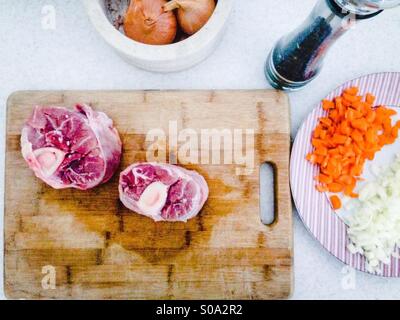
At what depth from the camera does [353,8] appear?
31.8 inches

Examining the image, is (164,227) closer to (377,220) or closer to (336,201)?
(336,201)

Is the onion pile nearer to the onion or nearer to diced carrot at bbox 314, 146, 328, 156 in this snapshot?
the onion

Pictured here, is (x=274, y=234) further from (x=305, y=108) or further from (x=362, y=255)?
(x=305, y=108)

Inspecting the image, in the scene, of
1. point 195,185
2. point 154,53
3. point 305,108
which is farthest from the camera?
point 305,108

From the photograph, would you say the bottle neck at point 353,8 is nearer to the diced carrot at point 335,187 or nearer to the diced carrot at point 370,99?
the diced carrot at point 370,99

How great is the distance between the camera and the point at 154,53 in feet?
3.24

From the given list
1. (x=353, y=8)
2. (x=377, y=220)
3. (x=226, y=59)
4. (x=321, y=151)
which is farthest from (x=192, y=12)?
(x=377, y=220)

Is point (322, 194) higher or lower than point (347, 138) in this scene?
lower

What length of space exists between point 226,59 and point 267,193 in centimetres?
42

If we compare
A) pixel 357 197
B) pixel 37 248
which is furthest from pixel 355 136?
pixel 37 248

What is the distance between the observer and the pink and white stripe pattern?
3.77 feet

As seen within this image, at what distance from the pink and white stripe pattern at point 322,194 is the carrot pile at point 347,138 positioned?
18 mm
